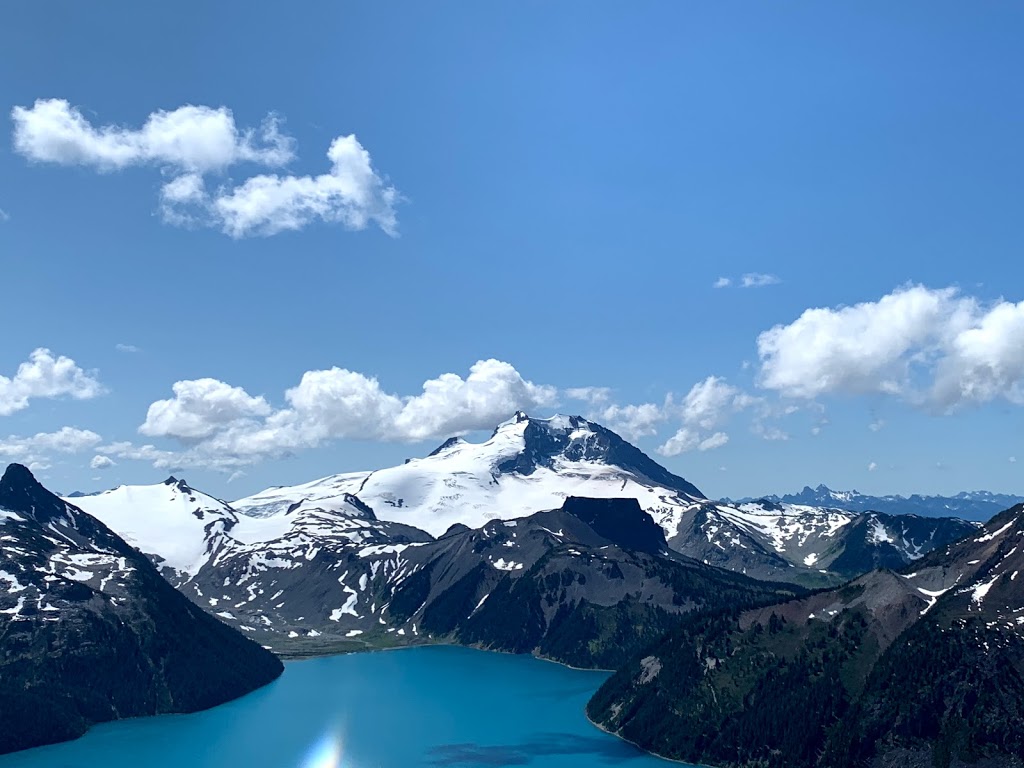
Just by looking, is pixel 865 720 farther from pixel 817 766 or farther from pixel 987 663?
pixel 987 663

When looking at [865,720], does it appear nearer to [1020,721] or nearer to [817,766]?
[817,766]

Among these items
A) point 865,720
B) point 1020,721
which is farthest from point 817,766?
point 1020,721

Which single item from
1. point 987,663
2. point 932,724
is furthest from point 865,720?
point 987,663

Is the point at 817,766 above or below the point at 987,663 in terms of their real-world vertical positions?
below

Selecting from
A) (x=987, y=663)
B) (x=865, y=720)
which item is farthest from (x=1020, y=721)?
(x=865, y=720)

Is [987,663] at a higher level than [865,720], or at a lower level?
higher

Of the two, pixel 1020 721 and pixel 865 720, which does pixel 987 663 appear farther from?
pixel 865 720

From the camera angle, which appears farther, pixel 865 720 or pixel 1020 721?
pixel 865 720
